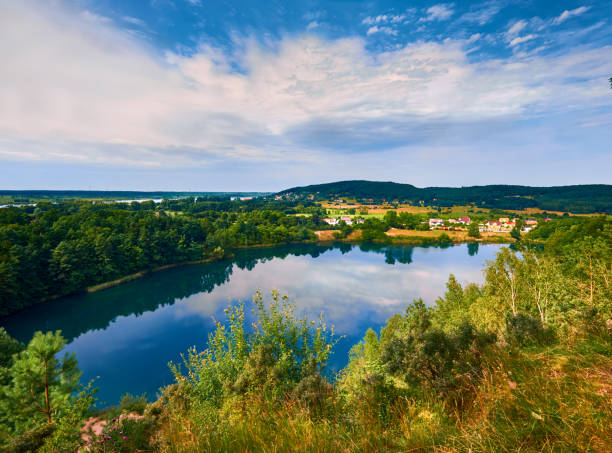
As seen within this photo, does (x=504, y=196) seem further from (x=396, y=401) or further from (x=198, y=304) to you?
(x=396, y=401)

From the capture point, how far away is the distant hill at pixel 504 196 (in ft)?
351

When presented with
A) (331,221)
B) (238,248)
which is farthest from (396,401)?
(331,221)

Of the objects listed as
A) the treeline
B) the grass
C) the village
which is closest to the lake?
the treeline

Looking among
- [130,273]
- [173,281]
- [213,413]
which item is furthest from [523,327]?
[130,273]

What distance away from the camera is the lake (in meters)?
24.8

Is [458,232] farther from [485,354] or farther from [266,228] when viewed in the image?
[485,354]

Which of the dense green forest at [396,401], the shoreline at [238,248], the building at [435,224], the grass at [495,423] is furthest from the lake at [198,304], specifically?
the building at [435,224]

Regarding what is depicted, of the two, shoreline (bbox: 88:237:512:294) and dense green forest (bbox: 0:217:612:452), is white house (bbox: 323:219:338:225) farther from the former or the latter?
dense green forest (bbox: 0:217:612:452)

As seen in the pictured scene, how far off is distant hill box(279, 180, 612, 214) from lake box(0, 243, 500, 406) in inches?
3070

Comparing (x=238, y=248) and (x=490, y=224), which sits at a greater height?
(x=490, y=224)

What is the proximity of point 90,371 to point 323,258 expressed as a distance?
49405mm

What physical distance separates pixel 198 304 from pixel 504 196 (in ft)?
540

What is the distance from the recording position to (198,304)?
3791 centimetres

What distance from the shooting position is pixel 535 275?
692 inches
